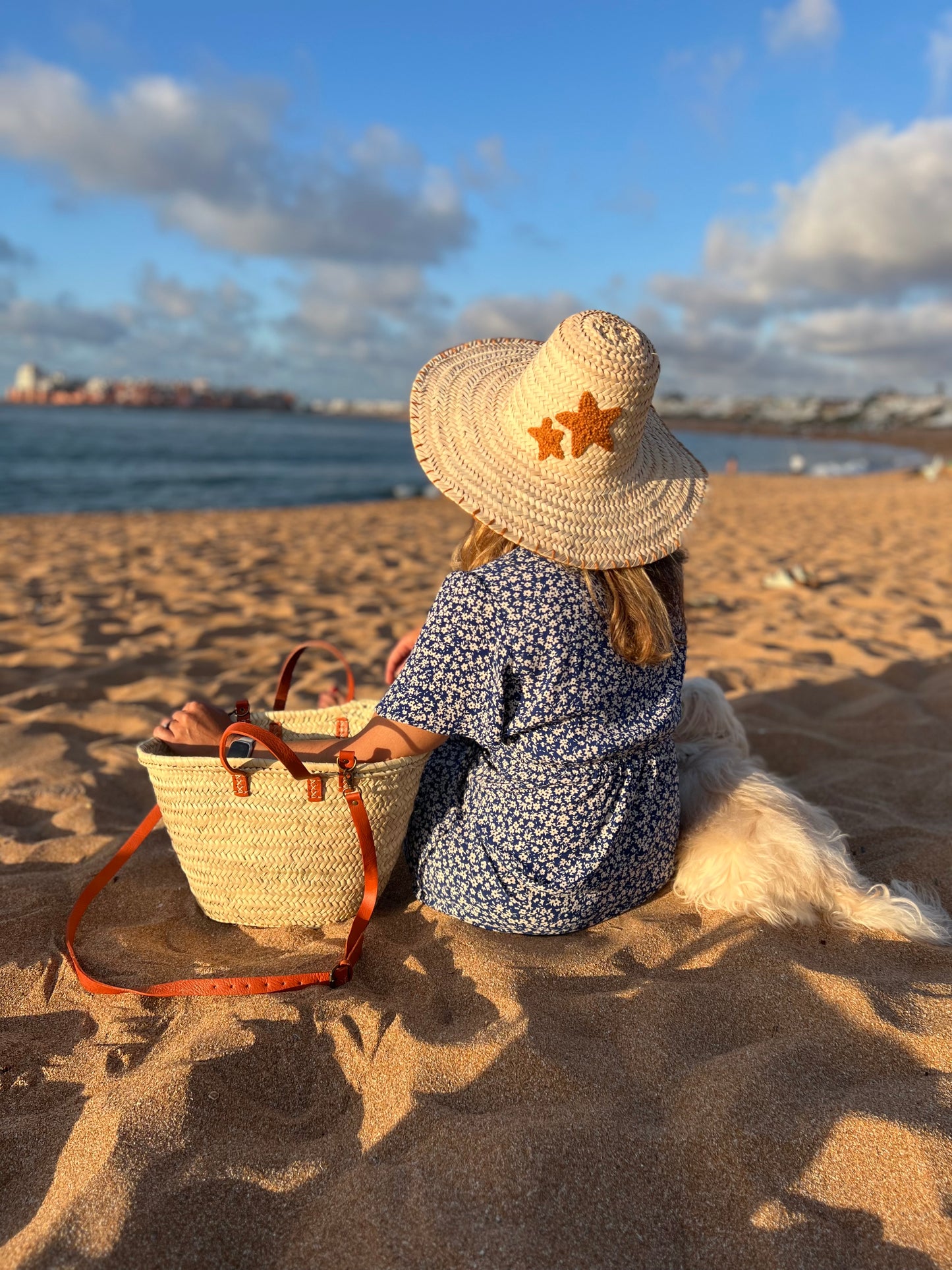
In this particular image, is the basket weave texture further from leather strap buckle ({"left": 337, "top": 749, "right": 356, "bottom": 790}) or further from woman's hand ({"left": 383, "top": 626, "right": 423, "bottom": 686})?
woman's hand ({"left": 383, "top": 626, "right": 423, "bottom": 686})

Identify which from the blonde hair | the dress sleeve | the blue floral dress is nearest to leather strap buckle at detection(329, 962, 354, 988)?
the blue floral dress

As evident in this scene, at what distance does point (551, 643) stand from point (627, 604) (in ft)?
0.65

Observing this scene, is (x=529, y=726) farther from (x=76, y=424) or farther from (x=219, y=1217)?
(x=76, y=424)

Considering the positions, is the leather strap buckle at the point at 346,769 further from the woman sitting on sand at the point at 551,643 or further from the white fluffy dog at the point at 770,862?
the white fluffy dog at the point at 770,862

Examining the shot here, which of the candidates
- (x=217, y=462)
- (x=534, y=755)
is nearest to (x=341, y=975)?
(x=534, y=755)

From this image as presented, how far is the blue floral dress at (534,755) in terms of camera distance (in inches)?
68.7

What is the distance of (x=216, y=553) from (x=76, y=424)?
36.3 meters

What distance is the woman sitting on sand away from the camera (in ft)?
5.69

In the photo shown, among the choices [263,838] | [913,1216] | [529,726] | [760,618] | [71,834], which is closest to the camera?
[913,1216]

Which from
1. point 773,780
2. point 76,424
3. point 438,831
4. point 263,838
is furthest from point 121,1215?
point 76,424

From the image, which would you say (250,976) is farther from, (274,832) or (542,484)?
(542,484)

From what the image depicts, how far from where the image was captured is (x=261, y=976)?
1.85 m

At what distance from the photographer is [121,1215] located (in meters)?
1.22

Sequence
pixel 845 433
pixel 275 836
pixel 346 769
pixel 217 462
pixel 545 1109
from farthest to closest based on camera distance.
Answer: pixel 845 433 → pixel 217 462 → pixel 275 836 → pixel 346 769 → pixel 545 1109
